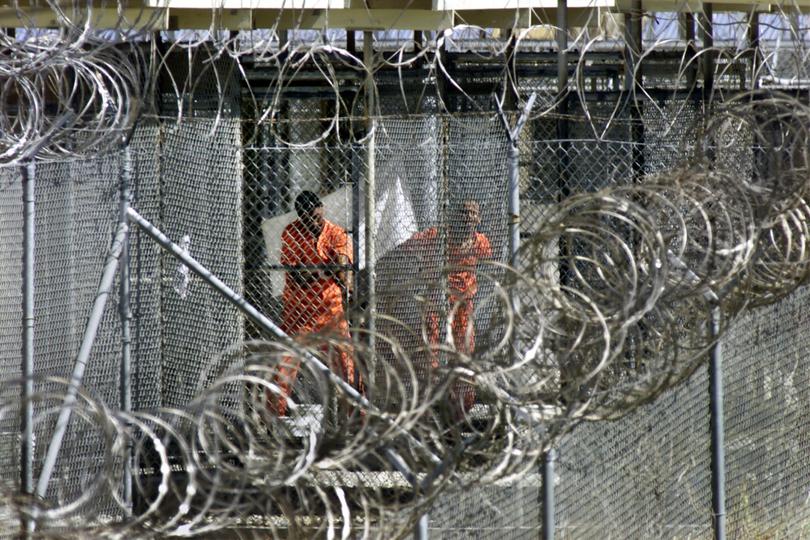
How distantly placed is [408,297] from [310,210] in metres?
1.54

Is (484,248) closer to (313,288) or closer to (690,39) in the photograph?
(313,288)

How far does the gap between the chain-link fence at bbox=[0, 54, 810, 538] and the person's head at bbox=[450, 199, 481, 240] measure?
0.6 inches

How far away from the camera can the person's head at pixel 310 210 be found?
8.05 m

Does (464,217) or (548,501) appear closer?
(548,501)

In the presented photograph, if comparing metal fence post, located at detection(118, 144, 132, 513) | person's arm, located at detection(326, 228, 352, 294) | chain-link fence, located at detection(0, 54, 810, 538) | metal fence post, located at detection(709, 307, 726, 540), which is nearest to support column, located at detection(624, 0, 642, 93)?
chain-link fence, located at detection(0, 54, 810, 538)

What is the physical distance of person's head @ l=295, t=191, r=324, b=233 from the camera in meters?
8.05

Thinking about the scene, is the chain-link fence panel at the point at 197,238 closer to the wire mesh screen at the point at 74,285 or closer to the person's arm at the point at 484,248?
the wire mesh screen at the point at 74,285

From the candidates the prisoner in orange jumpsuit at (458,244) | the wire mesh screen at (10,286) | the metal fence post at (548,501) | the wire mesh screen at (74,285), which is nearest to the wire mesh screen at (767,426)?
the metal fence post at (548,501)

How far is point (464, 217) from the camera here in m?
7.09

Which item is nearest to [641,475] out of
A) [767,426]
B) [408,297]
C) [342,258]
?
[767,426]

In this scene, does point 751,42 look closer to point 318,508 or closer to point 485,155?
point 485,155

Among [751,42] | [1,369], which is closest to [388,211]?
[1,369]

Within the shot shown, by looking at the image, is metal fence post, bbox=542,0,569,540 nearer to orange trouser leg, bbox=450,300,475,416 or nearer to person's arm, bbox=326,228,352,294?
orange trouser leg, bbox=450,300,475,416

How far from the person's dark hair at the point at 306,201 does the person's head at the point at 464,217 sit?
1.42m
